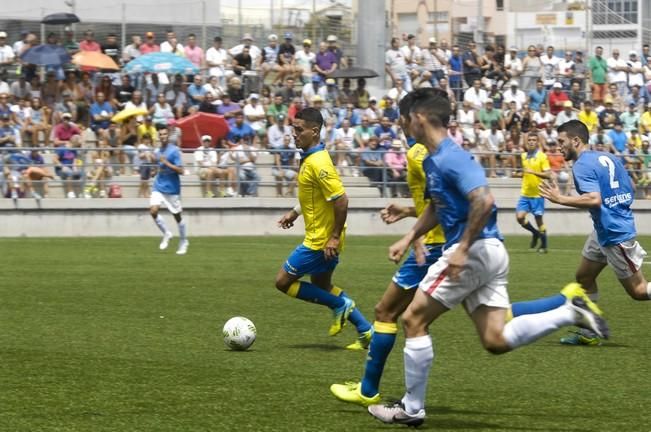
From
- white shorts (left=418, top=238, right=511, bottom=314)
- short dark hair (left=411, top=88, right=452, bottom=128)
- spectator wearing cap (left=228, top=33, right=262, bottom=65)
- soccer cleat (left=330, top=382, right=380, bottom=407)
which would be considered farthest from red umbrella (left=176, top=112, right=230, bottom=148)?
white shorts (left=418, top=238, right=511, bottom=314)

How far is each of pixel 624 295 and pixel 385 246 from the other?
907cm

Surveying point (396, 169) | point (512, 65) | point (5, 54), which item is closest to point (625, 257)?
point (396, 169)

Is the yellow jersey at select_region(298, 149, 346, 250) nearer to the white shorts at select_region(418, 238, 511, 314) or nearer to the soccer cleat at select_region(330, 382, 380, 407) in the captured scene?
the soccer cleat at select_region(330, 382, 380, 407)

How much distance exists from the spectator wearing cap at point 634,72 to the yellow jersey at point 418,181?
2465 cm

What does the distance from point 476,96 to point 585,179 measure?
19792 mm

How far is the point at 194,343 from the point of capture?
11234 millimetres

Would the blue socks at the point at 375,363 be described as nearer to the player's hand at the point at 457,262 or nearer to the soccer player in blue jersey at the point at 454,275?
the soccer player in blue jersey at the point at 454,275

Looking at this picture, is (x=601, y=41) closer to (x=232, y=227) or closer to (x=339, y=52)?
(x=339, y=52)

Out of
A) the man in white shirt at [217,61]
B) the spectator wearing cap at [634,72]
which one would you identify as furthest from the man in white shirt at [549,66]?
the man in white shirt at [217,61]

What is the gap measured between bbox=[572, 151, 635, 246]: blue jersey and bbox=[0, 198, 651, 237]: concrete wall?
16512 mm

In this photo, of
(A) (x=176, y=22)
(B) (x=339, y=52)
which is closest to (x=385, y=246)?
(B) (x=339, y=52)

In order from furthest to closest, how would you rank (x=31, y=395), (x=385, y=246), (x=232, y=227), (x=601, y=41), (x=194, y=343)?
(x=601, y=41) → (x=232, y=227) → (x=385, y=246) → (x=194, y=343) → (x=31, y=395)

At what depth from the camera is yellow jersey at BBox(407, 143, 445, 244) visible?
9297mm

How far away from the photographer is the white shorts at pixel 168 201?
22.6 metres
